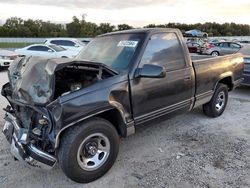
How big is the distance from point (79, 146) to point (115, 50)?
5.52ft

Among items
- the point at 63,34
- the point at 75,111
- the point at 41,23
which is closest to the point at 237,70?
the point at 75,111

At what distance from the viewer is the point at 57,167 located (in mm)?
3951

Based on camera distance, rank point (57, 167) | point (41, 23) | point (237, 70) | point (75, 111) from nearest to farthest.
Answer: point (75, 111)
point (57, 167)
point (237, 70)
point (41, 23)

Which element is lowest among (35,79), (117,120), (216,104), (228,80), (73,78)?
(216,104)

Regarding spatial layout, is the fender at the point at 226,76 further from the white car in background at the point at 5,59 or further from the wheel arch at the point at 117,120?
the white car in background at the point at 5,59

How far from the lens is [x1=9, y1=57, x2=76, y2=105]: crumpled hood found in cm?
333

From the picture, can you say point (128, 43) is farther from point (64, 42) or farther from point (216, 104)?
point (64, 42)

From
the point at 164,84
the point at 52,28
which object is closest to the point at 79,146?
the point at 164,84

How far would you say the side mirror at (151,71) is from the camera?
12.2 ft

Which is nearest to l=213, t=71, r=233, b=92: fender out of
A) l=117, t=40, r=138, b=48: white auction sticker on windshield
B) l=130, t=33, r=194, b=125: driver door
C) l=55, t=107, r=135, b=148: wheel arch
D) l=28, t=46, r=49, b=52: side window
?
l=130, t=33, r=194, b=125: driver door

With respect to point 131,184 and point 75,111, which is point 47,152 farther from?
point 131,184

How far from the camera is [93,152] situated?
3562mm

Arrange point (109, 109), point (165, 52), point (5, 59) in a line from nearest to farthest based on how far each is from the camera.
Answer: point (109, 109) < point (165, 52) < point (5, 59)

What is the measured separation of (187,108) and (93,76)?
1841 mm
